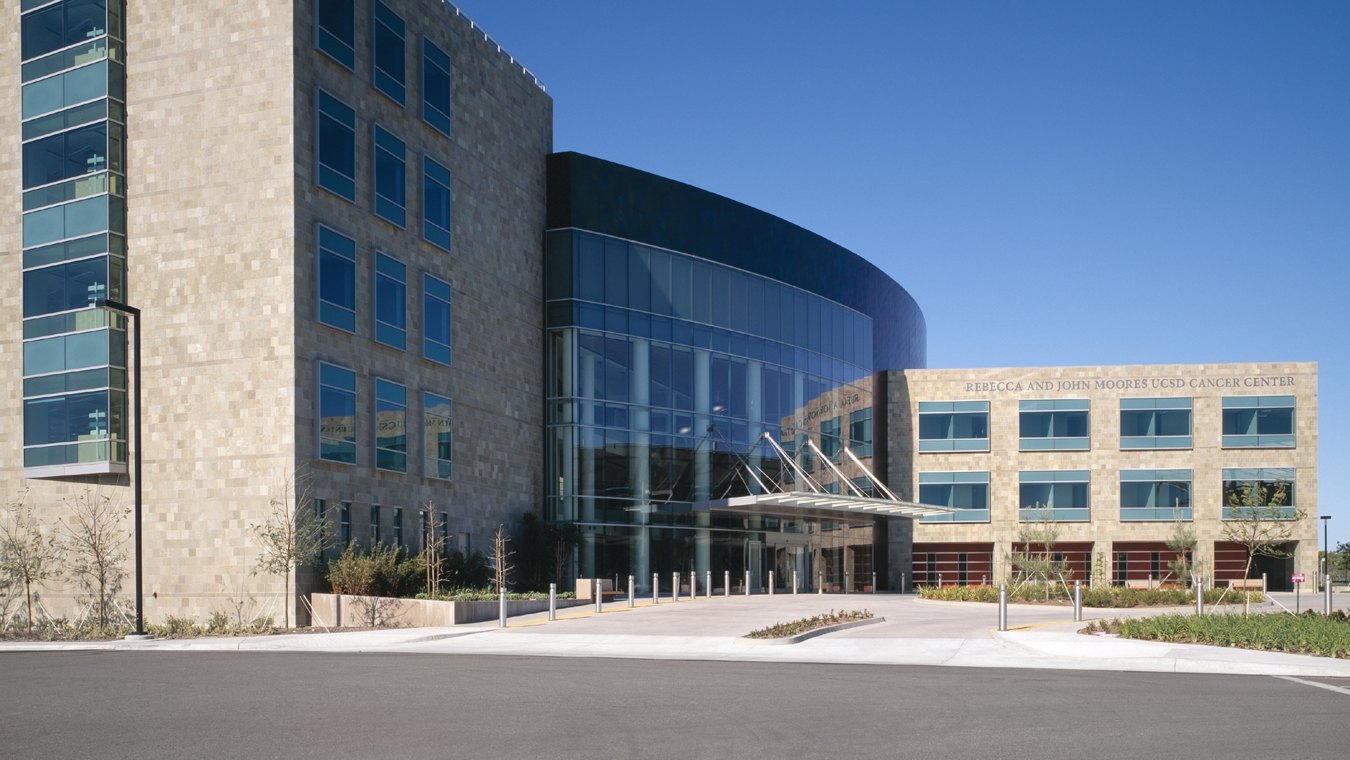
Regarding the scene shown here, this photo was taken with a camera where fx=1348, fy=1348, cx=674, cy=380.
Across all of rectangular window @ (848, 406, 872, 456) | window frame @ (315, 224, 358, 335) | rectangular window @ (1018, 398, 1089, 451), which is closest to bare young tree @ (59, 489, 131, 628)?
window frame @ (315, 224, 358, 335)

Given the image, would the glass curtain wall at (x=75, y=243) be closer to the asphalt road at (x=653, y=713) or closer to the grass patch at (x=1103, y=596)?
the asphalt road at (x=653, y=713)

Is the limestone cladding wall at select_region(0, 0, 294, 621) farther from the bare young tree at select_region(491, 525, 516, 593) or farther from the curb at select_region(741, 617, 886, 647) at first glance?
the curb at select_region(741, 617, 886, 647)

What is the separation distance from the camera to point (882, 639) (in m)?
25.9

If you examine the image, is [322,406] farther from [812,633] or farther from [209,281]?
[812,633]

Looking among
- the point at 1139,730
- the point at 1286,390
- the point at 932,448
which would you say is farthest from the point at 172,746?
the point at 1286,390

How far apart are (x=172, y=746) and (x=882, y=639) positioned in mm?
16424

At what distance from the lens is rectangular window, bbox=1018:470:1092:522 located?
219 ft

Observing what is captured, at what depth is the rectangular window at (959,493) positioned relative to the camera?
6756 centimetres

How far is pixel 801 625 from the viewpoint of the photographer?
2778 centimetres

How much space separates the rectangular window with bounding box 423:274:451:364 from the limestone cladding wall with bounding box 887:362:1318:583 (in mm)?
32792

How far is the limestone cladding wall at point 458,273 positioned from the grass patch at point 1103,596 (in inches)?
580

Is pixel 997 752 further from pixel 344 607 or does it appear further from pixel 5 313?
pixel 5 313

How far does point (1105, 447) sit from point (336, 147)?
145ft

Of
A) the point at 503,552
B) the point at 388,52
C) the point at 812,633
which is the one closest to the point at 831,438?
the point at 503,552
